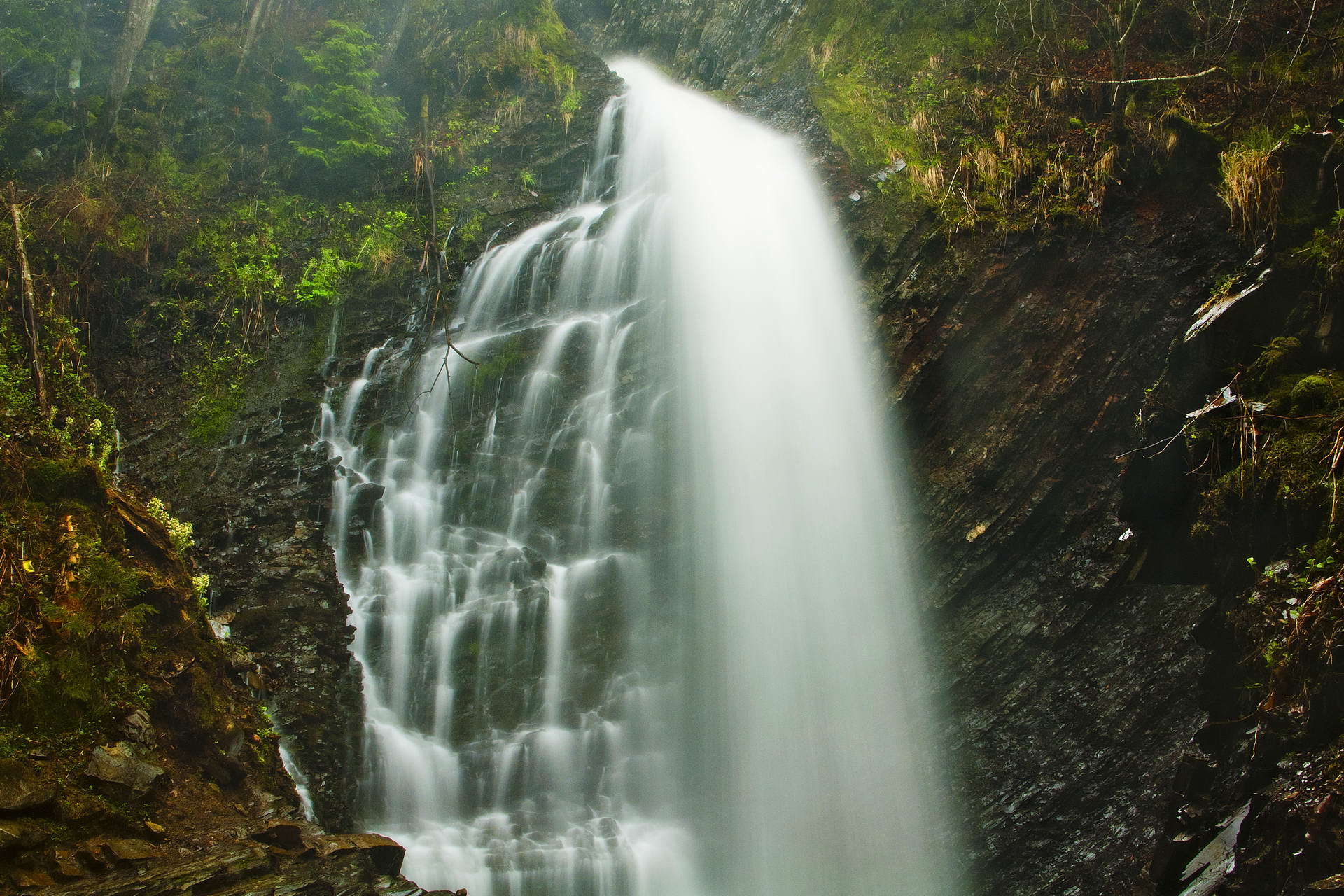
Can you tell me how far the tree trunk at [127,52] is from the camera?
14469mm

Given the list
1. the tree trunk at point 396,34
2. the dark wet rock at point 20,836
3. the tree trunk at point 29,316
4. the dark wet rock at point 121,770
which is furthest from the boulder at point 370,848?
the tree trunk at point 396,34

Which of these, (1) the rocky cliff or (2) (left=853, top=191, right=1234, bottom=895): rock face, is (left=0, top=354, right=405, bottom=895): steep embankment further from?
(2) (left=853, top=191, right=1234, bottom=895): rock face

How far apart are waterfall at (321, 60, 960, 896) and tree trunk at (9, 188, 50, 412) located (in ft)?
10.7

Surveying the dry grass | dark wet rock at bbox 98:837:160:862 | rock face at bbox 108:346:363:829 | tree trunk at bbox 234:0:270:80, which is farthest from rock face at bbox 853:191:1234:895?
tree trunk at bbox 234:0:270:80

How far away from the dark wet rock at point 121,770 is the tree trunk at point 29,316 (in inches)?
205

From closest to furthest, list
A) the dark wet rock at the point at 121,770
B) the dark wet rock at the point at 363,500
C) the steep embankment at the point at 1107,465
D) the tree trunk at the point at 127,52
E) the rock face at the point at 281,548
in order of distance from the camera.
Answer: the dark wet rock at the point at 121,770 < the steep embankment at the point at 1107,465 < the rock face at the point at 281,548 < the dark wet rock at the point at 363,500 < the tree trunk at the point at 127,52

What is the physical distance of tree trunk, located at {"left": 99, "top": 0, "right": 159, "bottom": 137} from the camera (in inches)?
570

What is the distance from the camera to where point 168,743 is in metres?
6.04

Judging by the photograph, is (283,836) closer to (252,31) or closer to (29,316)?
(29,316)

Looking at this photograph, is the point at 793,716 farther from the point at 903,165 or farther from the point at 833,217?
the point at 903,165

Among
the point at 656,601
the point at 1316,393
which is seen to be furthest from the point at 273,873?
the point at 1316,393

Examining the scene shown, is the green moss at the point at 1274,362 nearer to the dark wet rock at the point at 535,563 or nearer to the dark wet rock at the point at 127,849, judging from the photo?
the dark wet rock at the point at 535,563

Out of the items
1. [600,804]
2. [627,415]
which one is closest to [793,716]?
[600,804]

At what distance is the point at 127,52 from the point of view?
1529 cm
